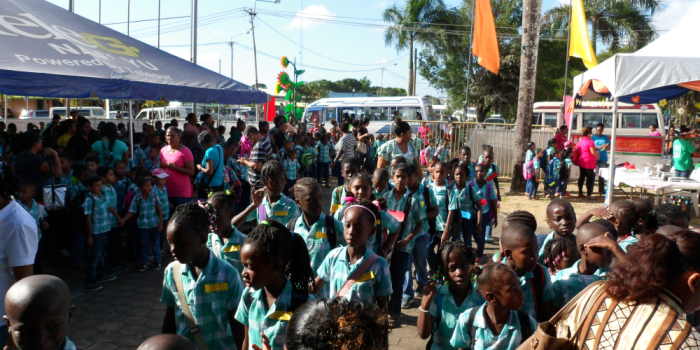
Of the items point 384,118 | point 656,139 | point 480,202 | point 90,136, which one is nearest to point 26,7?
point 90,136

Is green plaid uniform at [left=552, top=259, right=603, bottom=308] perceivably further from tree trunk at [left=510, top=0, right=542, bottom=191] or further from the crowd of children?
tree trunk at [left=510, top=0, right=542, bottom=191]

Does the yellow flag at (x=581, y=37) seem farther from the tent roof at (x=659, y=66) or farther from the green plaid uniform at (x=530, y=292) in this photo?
the green plaid uniform at (x=530, y=292)

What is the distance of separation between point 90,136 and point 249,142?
8.94 feet

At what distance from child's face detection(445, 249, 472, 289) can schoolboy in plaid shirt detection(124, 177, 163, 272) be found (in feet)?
15.0

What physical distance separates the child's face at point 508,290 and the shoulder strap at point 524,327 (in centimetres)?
11

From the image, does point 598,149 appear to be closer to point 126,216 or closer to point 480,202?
point 480,202

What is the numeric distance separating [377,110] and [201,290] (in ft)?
70.4

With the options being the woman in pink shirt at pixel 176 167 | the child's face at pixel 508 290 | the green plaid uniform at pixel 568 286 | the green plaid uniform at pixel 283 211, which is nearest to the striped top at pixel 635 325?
the child's face at pixel 508 290

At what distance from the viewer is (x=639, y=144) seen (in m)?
14.1

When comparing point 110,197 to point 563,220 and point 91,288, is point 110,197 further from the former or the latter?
point 563,220

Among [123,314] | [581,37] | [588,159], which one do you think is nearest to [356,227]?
[123,314]

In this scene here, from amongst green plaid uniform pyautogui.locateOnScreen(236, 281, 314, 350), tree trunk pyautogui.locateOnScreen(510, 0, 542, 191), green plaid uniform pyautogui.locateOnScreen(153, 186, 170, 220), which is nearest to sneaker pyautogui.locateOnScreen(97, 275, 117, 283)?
green plaid uniform pyautogui.locateOnScreen(153, 186, 170, 220)

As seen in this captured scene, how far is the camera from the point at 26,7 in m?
8.30

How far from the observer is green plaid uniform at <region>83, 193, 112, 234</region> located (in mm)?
5715
